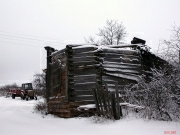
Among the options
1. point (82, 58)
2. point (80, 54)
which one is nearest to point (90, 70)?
point (82, 58)

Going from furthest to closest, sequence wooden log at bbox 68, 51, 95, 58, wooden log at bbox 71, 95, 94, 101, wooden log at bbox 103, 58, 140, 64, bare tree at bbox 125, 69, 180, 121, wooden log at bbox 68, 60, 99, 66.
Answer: wooden log at bbox 103, 58, 140, 64 < wooden log at bbox 68, 51, 95, 58 < wooden log at bbox 68, 60, 99, 66 < wooden log at bbox 71, 95, 94, 101 < bare tree at bbox 125, 69, 180, 121

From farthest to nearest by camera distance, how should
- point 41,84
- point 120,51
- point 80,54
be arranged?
point 41,84 < point 120,51 < point 80,54

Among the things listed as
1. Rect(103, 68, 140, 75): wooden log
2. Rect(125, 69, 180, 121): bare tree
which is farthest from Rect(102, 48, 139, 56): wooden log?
Rect(125, 69, 180, 121): bare tree

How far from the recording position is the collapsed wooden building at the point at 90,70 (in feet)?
34.8

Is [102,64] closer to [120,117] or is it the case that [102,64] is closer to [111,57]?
[111,57]

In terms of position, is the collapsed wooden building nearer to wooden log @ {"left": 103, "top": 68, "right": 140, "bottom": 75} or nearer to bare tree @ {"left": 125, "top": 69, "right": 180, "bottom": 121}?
wooden log @ {"left": 103, "top": 68, "right": 140, "bottom": 75}

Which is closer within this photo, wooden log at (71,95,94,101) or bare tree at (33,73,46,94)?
wooden log at (71,95,94,101)

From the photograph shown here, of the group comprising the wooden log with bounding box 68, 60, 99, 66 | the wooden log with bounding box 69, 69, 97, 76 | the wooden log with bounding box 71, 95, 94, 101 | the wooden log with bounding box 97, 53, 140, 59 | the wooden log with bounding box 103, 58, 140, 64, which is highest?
the wooden log with bounding box 97, 53, 140, 59

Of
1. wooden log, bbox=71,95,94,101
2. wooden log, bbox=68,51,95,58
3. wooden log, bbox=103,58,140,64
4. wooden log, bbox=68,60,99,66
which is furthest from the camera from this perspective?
wooden log, bbox=103,58,140,64

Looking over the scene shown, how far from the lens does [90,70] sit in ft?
35.2

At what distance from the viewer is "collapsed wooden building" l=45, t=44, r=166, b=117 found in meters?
10.6

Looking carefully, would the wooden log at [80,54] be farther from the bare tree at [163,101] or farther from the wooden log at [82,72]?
the bare tree at [163,101]

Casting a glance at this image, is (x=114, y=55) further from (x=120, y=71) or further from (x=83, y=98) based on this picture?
(x=83, y=98)

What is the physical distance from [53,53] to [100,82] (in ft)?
12.4
